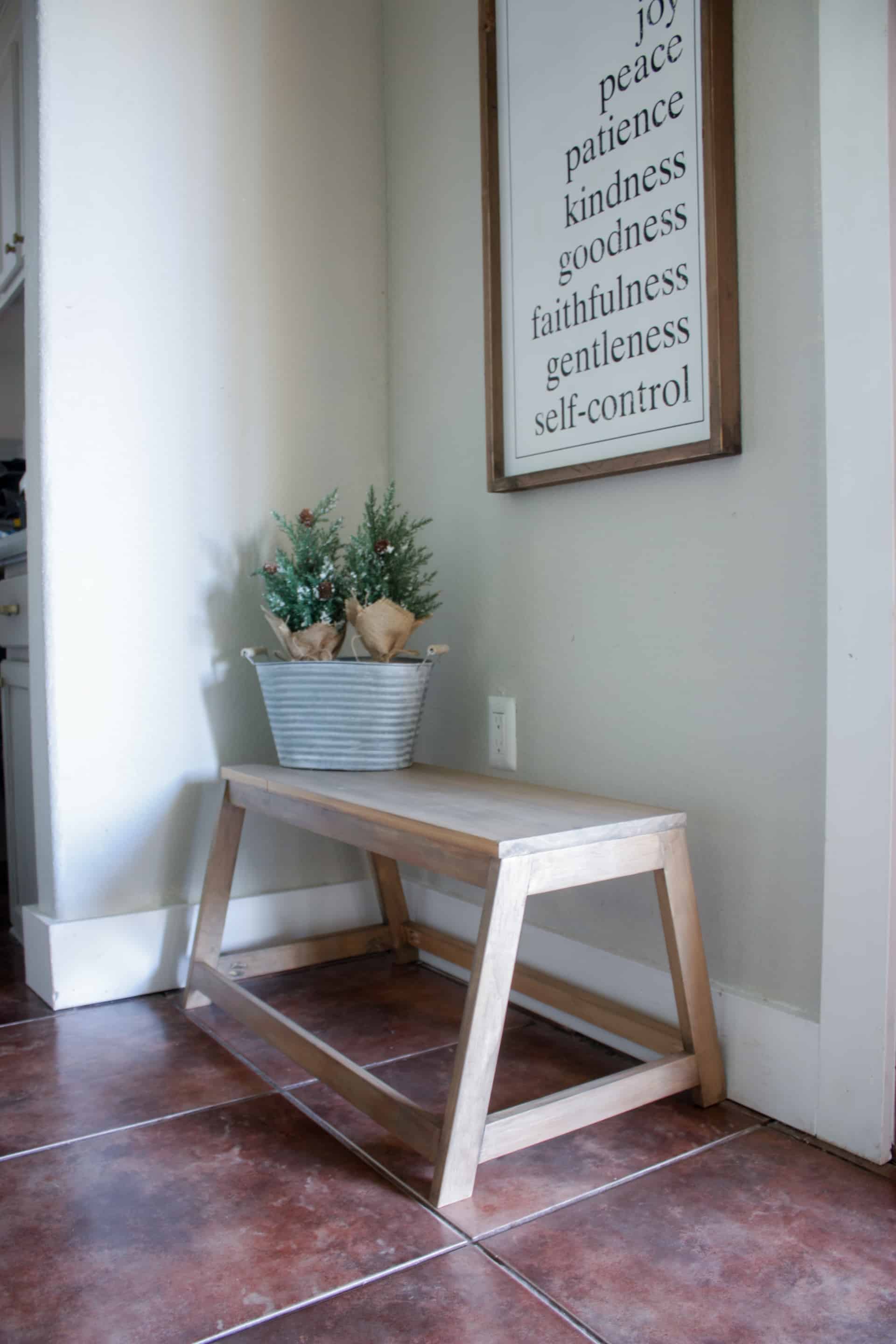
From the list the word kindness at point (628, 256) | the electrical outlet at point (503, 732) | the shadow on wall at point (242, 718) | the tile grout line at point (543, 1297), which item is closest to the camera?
the tile grout line at point (543, 1297)

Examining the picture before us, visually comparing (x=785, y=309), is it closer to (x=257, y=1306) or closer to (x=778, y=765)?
(x=778, y=765)

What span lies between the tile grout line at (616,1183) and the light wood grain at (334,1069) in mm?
93

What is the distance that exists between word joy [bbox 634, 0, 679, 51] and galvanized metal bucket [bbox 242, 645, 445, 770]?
0.86m

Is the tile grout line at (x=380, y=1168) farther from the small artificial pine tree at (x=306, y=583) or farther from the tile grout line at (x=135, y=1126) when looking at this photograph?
the small artificial pine tree at (x=306, y=583)

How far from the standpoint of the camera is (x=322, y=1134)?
116 centimetres

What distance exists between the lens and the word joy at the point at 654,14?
1.26 metres

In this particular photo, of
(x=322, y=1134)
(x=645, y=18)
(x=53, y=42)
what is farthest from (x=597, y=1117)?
(x=53, y=42)

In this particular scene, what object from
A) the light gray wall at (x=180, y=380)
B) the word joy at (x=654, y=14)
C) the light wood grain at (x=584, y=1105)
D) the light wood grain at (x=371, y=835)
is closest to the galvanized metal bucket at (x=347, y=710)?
the light wood grain at (x=371, y=835)

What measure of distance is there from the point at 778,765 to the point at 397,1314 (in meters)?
0.69

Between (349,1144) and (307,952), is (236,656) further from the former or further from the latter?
(349,1144)

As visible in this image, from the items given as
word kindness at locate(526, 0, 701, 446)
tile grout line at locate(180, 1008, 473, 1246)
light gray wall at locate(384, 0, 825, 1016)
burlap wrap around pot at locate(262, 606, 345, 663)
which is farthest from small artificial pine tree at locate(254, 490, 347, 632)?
tile grout line at locate(180, 1008, 473, 1246)

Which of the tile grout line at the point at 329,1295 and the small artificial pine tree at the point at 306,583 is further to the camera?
the small artificial pine tree at the point at 306,583

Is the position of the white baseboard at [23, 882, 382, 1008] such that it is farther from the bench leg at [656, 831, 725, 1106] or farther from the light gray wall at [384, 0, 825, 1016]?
the bench leg at [656, 831, 725, 1106]

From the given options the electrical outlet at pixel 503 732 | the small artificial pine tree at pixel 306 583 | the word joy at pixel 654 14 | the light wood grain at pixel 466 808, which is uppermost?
the word joy at pixel 654 14
